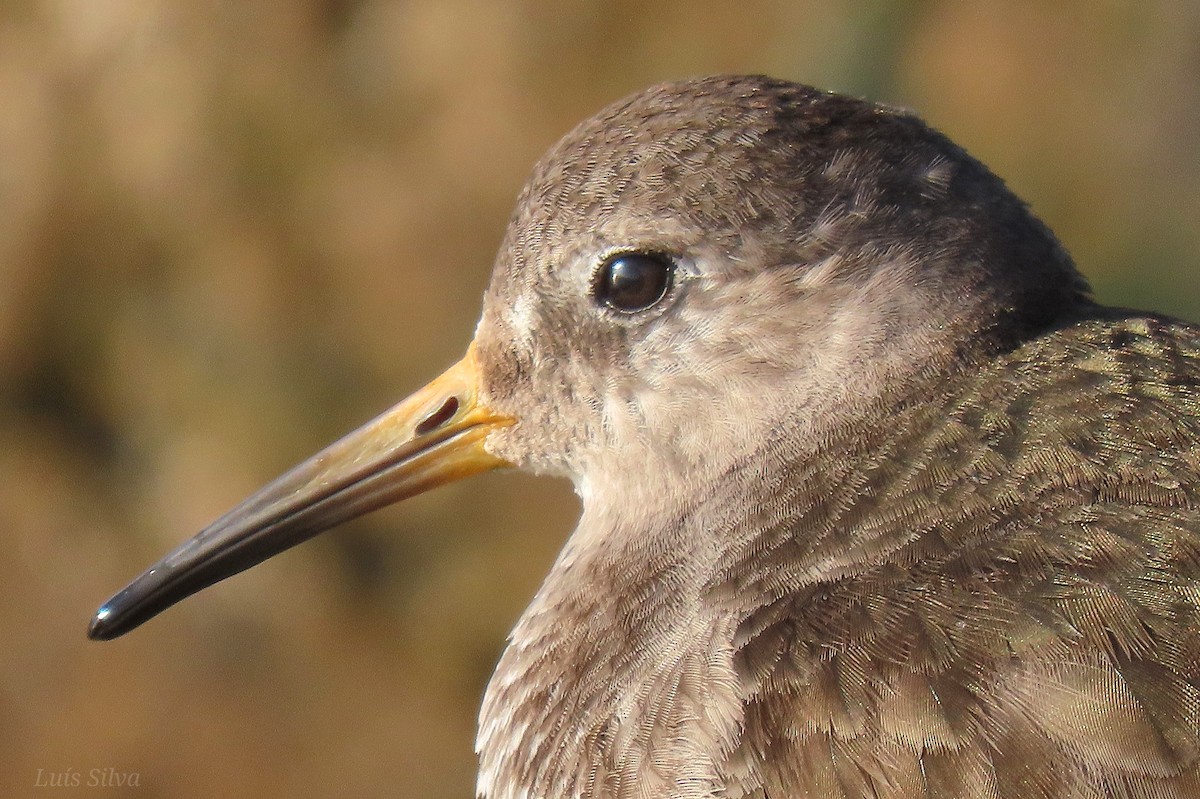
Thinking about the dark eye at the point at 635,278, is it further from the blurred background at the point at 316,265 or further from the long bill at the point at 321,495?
the blurred background at the point at 316,265

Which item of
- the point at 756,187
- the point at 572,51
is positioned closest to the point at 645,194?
the point at 756,187

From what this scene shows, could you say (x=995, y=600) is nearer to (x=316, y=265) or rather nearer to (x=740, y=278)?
(x=740, y=278)

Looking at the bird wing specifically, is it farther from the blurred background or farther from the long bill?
the blurred background

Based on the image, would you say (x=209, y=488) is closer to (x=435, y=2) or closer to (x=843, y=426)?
(x=435, y=2)

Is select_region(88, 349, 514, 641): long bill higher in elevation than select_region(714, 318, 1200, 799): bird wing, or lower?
higher

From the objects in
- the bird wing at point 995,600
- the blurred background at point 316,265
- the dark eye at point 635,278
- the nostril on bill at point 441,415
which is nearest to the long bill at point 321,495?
the nostril on bill at point 441,415

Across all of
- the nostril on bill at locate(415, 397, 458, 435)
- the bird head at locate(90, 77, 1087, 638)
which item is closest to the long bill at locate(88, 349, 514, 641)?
the nostril on bill at locate(415, 397, 458, 435)
